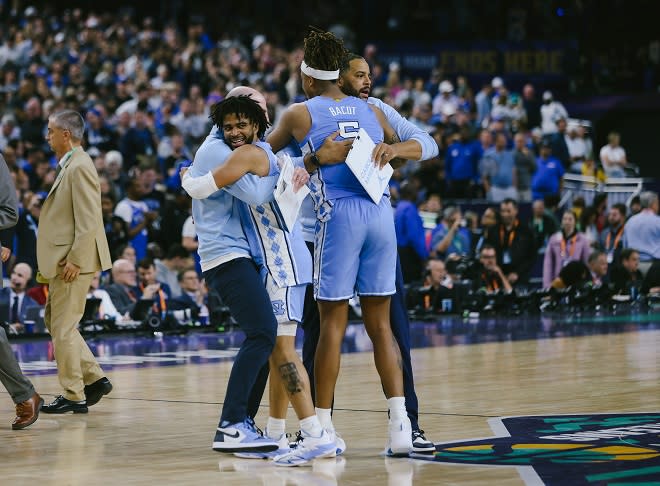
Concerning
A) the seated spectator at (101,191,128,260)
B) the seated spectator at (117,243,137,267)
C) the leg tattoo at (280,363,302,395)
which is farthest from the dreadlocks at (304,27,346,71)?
the seated spectator at (101,191,128,260)

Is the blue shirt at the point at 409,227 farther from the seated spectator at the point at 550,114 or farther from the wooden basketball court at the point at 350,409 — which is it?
the seated spectator at the point at 550,114

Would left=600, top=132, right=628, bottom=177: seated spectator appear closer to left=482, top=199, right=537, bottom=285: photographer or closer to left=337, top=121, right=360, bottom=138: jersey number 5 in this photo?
left=482, top=199, right=537, bottom=285: photographer

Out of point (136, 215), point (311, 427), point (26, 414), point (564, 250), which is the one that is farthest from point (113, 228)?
point (311, 427)

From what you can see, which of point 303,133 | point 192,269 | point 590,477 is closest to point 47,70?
point 192,269

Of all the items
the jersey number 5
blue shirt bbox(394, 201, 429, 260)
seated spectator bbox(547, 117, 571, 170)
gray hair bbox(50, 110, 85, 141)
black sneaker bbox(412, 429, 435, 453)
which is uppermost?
seated spectator bbox(547, 117, 571, 170)

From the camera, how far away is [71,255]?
10.1 metres

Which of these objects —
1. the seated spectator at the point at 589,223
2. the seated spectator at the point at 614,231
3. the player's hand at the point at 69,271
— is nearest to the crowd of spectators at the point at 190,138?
the seated spectator at the point at 589,223

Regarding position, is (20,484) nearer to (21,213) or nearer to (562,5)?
(21,213)

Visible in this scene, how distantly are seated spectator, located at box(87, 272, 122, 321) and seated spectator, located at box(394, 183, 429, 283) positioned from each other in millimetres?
4023

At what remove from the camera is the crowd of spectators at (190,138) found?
738 inches

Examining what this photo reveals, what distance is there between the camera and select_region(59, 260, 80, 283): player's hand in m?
10.0

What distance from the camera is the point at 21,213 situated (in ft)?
56.1

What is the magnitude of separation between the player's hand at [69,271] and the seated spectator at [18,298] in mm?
5941

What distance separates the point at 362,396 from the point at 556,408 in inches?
61.5
